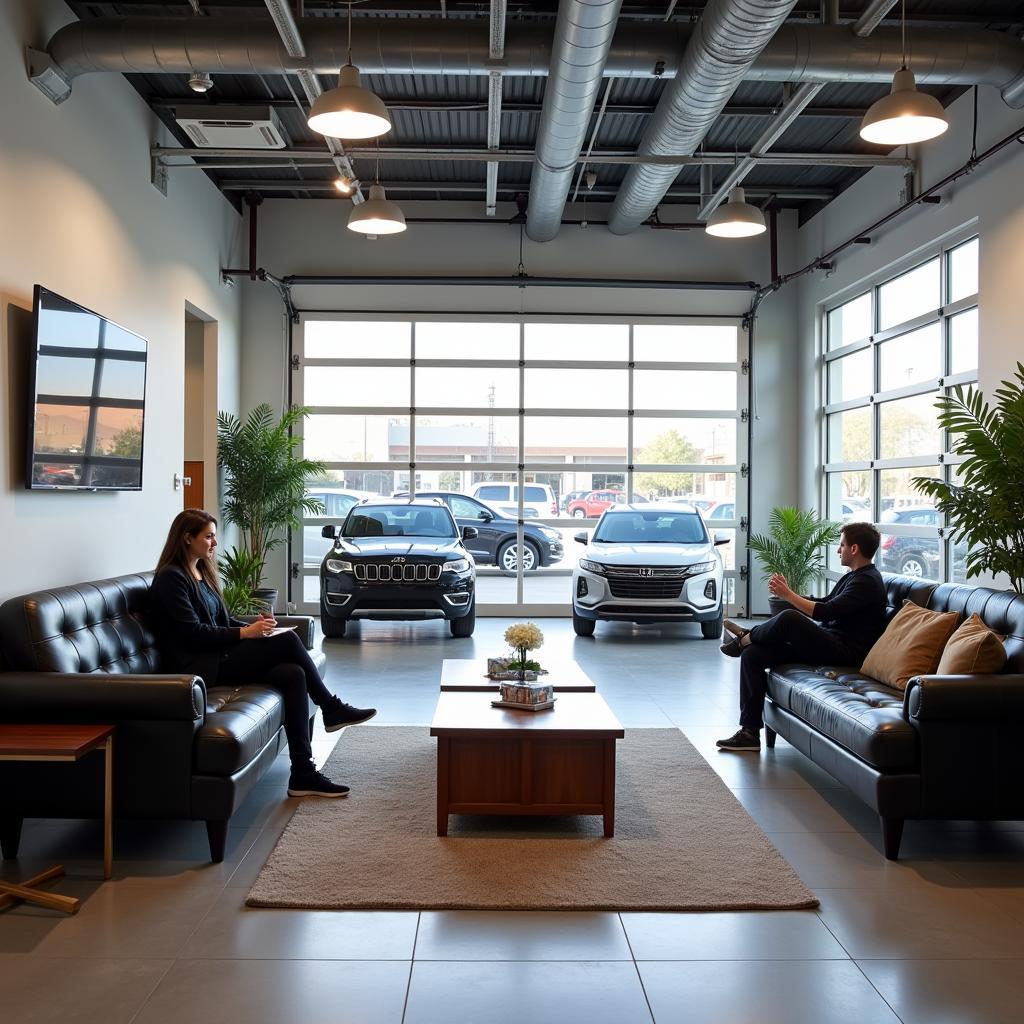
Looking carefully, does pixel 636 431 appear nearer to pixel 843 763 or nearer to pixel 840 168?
pixel 840 168

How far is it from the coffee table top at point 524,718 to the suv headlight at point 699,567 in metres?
4.80

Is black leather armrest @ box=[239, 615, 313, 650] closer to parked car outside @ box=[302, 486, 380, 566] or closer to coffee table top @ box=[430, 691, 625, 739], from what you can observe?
coffee table top @ box=[430, 691, 625, 739]

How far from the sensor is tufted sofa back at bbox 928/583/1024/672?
4199mm

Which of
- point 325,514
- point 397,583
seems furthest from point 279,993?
point 325,514

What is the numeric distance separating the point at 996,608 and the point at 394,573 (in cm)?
536

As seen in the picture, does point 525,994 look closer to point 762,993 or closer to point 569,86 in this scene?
point 762,993

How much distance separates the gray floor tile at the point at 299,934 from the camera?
290cm

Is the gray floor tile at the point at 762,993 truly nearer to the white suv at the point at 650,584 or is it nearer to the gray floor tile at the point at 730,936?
the gray floor tile at the point at 730,936

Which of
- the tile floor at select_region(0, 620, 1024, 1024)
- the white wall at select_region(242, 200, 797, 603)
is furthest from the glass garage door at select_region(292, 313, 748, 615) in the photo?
the tile floor at select_region(0, 620, 1024, 1024)

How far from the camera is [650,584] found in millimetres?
9180

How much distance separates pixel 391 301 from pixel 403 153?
3280 millimetres

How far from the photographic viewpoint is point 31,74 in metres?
5.25

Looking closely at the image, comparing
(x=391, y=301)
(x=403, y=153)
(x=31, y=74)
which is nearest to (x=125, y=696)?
(x=31, y=74)

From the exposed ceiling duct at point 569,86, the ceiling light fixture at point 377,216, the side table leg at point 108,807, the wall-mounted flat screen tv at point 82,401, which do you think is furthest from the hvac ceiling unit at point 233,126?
the side table leg at point 108,807
